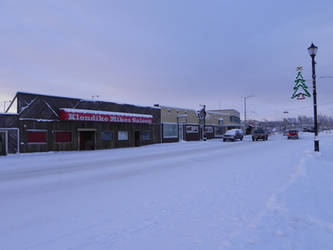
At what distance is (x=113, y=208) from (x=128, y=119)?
22.6 meters

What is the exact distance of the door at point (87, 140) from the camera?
24.4 m

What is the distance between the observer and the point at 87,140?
25.0 metres

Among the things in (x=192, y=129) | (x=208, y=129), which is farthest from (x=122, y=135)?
(x=208, y=129)

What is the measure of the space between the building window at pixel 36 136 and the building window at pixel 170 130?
17627 mm

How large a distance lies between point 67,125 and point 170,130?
17.2 m

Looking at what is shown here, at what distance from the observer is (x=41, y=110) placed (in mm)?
21250

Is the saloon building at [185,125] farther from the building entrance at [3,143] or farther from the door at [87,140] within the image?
the building entrance at [3,143]

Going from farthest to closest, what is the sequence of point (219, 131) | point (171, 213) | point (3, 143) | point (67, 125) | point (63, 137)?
1. point (219, 131)
2. point (67, 125)
3. point (63, 137)
4. point (3, 143)
5. point (171, 213)

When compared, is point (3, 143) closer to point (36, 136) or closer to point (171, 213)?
point (36, 136)

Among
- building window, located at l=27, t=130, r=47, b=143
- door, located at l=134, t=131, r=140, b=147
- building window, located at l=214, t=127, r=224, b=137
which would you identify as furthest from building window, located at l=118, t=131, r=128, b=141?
building window, located at l=214, t=127, r=224, b=137

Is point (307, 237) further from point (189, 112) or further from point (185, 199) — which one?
point (189, 112)

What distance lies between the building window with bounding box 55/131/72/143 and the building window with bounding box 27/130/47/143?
3.58 ft

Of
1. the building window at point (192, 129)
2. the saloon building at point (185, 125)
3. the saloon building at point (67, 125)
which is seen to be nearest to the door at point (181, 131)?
the saloon building at point (185, 125)

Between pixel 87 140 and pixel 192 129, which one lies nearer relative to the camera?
pixel 87 140
